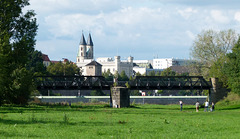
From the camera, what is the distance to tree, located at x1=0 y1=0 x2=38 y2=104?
47.3 meters

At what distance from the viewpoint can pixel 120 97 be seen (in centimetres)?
6581

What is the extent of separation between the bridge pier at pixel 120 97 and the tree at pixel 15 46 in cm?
1442

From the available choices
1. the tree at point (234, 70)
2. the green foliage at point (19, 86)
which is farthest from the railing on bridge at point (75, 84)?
the tree at point (234, 70)

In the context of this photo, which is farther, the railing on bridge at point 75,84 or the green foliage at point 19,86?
the railing on bridge at point 75,84

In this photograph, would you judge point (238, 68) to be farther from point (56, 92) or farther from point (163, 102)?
point (56, 92)

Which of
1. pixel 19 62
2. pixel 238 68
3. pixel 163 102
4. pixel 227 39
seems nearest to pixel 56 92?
pixel 163 102

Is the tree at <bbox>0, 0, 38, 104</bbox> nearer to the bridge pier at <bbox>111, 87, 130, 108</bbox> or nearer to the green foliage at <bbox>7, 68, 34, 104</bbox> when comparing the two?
the green foliage at <bbox>7, 68, 34, 104</bbox>

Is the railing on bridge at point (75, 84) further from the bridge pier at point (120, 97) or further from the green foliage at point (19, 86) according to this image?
the green foliage at point (19, 86)

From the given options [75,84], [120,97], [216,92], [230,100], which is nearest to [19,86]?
[120,97]

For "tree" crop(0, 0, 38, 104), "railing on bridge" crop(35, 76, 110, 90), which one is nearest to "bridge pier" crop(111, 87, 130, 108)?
"railing on bridge" crop(35, 76, 110, 90)

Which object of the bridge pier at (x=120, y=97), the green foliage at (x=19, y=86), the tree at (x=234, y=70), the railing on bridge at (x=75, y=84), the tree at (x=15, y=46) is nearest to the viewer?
the tree at (x=15, y=46)

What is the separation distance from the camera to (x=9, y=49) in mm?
46625

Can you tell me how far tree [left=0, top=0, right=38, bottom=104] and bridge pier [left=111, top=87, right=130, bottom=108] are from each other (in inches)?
568

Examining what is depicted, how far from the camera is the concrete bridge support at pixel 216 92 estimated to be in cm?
7588
